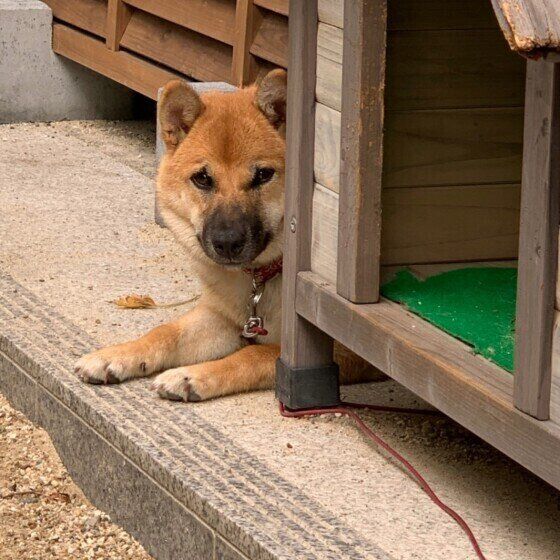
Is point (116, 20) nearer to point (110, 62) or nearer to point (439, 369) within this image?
point (110, 62)

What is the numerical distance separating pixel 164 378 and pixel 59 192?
289 cm

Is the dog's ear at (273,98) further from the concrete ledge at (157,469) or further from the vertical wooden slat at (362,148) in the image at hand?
the concrete ledge at (157,469)

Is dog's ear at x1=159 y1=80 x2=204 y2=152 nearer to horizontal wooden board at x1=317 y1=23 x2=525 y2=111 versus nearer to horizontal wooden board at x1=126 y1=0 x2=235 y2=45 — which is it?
horizontal wooden board at x1=317 y1=23 x2=525 y2=111

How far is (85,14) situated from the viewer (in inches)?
324

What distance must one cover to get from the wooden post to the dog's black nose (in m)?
0.30

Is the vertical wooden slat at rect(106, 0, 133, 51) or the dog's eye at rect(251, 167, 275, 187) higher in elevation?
the vertical wooden slat at rect(106, 0, 133, 51)

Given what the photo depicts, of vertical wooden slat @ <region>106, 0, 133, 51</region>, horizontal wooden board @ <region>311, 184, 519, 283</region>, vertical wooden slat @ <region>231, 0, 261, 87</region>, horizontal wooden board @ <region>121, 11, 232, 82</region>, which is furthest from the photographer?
vertical wooden slat @ <region>106, 0, 133, 51</region>

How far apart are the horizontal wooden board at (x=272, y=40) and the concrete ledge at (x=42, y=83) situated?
242 centimetres

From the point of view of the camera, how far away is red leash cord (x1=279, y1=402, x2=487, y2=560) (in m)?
3.15

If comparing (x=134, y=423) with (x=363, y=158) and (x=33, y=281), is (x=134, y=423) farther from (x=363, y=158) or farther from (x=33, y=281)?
(x=33, y=281)

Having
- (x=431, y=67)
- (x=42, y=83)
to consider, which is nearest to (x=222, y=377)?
(x=431, y=67)

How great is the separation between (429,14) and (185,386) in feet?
4.45

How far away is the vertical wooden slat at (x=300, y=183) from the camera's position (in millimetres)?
3674

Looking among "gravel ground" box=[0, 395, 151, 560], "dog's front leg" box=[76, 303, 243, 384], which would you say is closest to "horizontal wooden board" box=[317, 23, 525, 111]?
"dog's front leg" box=[76, 303, 243, 384]
